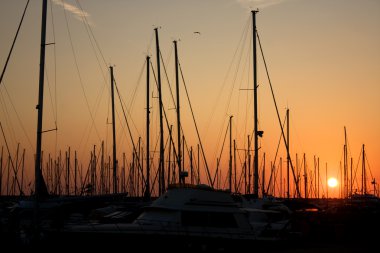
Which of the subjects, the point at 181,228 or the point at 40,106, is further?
the point at 40,106

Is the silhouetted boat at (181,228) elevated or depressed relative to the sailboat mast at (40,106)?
depressed

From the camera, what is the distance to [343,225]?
107ft

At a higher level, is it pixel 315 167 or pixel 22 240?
pixel 315 167

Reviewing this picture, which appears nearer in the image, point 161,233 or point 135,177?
point 161,233

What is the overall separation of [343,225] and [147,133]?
2213 cm

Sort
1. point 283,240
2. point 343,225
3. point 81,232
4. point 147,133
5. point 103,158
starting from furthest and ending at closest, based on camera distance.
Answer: point 103,158 < point 147,133 < point 343,225 < point 283,240 < point 81,232

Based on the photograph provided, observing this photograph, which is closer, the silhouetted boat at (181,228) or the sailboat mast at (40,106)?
the silhouetted boat at (181,228)

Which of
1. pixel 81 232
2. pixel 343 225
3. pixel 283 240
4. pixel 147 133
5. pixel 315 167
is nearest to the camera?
pixel 81 232

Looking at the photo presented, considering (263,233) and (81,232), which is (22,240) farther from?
(263,233)

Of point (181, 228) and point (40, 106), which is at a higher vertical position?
point (40, 106)

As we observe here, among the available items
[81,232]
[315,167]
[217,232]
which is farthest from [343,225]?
[315,167]

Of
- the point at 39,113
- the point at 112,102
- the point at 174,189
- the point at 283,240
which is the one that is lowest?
the point at 283,240

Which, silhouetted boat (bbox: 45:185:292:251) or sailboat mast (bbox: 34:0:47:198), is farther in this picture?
sailboat mast (bbox: 34:0:47:198)

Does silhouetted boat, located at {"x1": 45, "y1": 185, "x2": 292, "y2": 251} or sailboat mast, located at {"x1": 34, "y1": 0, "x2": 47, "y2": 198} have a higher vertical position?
sailboat mast, located at {"x1": 34, "y1": 0, "x2": 47, "y2": 198}
